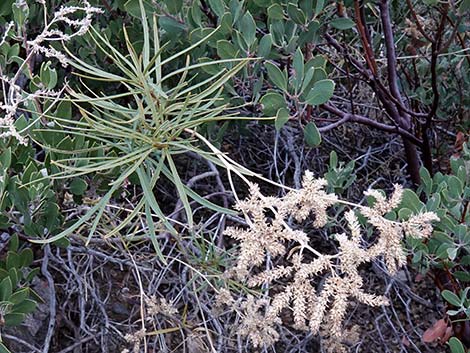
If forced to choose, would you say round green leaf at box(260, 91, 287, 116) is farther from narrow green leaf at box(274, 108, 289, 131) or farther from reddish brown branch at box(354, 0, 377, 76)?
reddish brown branch at box(354, 0, 377, 76)

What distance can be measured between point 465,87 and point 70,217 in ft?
4.05

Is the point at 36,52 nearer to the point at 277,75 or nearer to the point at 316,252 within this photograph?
the point at 277,75

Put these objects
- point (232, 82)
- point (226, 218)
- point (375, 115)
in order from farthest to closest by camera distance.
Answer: point (375, 115)
point (226, 218)
point (232, 82)

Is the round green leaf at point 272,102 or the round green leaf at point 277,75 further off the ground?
the round green leaf at point 277,75

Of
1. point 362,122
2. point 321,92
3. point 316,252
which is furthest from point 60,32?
point 362,122

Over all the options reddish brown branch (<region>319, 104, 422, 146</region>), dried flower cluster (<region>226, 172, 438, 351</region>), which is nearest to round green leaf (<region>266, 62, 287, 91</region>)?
reddish brown branch (<region>319, 104, 422, 146</region>)

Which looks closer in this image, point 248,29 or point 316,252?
point 316,252

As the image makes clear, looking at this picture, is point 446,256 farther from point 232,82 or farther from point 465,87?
point 465,87

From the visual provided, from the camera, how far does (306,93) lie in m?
1.50

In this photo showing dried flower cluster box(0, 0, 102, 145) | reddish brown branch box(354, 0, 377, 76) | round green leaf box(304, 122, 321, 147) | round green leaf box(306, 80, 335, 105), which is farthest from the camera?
reddish brown branch box(354, 0, 377, 76)

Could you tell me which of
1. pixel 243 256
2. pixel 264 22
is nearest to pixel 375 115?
pixel 264 22

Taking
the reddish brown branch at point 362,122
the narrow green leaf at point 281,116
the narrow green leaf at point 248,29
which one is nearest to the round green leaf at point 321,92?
the narrow green leaf at point 281,116

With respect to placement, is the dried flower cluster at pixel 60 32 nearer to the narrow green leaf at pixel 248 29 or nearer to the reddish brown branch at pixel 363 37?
the narrow green leaf at pixel 248 29

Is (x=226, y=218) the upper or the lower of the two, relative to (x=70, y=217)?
lower
